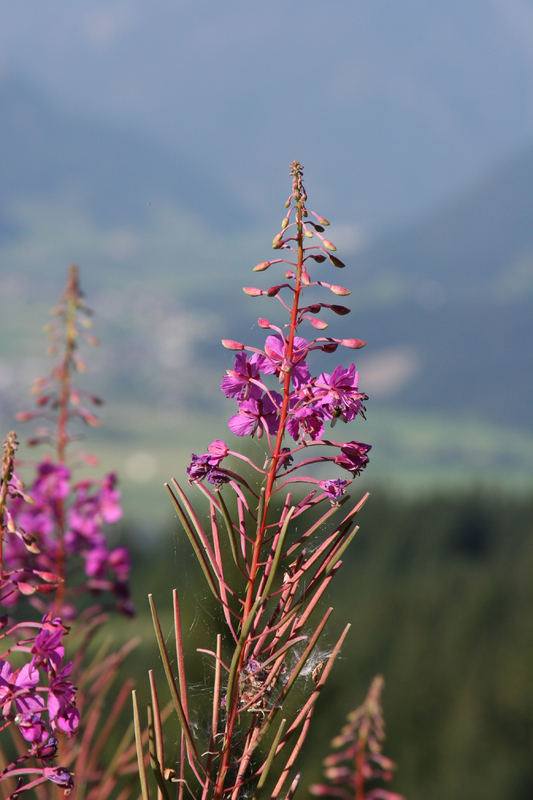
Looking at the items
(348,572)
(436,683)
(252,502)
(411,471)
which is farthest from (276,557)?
(411,471)

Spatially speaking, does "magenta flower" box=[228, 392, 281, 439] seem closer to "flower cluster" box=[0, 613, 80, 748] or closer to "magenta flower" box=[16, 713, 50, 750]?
"flower cluster" box=[0, 613, 80, 748]

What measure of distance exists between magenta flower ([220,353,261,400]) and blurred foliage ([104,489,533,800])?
17.4 meters

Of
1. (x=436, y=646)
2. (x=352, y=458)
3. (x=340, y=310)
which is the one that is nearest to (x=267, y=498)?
(x=352, y=458)

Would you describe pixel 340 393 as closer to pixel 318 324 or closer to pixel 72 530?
→ pixel 318 324

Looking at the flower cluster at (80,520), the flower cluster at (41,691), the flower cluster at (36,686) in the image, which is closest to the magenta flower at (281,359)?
the flower cluster at (36,686)

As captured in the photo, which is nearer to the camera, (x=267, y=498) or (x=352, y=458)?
(x=267, y=498)

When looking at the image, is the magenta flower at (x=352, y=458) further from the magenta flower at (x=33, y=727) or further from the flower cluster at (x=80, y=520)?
the flower cluster at (x=80, y=520)

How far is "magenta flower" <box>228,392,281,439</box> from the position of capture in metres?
1.85

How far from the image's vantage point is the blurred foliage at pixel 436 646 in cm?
3072

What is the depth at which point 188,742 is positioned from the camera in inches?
64.4

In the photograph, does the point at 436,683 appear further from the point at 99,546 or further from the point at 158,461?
the point at 158,461

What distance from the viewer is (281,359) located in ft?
5.95

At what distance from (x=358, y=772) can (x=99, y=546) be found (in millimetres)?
1833

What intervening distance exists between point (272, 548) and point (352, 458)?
0.24 m
